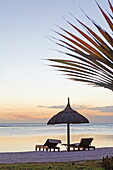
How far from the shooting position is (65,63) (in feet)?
6.00

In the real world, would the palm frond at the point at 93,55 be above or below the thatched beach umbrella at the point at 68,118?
below

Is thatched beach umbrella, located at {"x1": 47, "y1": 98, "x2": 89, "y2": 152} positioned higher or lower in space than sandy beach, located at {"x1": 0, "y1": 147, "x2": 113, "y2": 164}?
higher

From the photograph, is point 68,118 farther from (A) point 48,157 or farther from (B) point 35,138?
(B) point 35,138

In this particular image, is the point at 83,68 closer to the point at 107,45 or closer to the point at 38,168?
the point at 107,45

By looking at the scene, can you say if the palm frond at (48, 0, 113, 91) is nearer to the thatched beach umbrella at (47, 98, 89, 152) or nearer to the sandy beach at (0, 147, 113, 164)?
the sandy beach at (0, 147, 113, 164)

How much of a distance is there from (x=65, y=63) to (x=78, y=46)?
108 mm

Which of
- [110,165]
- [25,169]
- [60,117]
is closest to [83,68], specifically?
[110,165]

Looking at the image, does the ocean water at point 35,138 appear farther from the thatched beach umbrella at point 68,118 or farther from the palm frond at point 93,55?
the palm frond at point 93,55

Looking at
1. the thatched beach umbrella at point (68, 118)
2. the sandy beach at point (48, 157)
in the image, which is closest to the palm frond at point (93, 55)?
the sandy beach at point (48, 157)

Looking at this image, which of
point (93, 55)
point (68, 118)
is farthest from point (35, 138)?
point (93, 55)

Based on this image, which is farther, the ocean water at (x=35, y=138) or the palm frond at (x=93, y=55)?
the ocean water at (x=35, y=138)

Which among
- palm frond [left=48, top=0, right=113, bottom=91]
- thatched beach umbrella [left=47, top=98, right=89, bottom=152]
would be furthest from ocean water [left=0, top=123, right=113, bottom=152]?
palm frond [left=48, top=0, right=113, bottom=91]

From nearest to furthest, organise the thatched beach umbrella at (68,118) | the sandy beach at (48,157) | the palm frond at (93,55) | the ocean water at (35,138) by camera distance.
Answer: the palm frond at (93,55)
the sandy beach at (48,157)
the thatched beach umbrella at (68,118)
the ocean water at (35,138)

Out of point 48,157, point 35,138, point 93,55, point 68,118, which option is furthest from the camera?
point 35,138
